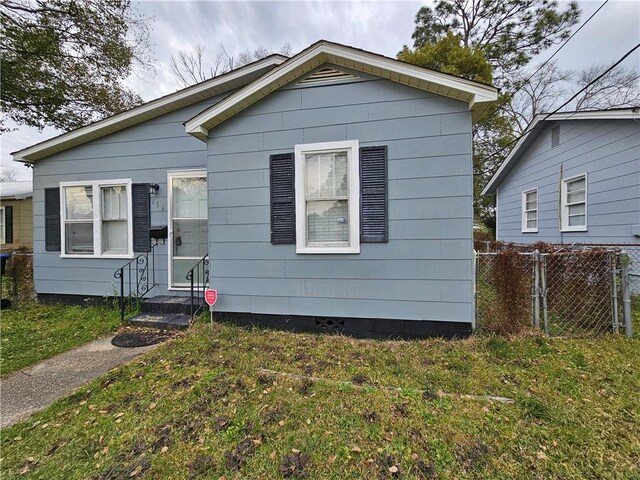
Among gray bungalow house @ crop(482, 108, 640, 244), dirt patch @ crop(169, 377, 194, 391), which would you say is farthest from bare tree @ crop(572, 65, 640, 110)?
dirt patch @ crop(169, 377, 194, 391)

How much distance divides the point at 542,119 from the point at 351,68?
229 inches

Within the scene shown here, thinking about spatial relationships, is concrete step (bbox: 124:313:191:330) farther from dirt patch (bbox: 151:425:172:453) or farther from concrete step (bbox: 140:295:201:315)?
dirt patch (bbox: 151:425:172:453)

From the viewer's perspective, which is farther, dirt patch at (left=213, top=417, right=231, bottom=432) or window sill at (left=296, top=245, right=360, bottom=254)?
window sill at (left=296, top=245, right=360, bottom=254)

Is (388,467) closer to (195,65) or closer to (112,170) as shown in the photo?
(112,170)

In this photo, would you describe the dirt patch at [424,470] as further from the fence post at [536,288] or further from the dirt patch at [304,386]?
the fence post at [536,288]

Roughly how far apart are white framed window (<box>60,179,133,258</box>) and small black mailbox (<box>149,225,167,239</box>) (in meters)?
0.49

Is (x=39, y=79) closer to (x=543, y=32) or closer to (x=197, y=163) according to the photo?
(x=197, y=163)

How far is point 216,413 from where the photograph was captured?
2.30 metres

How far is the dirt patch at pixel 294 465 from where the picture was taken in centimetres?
172

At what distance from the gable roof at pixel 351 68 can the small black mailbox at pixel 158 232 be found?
1964 mm

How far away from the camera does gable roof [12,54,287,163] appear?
4.98 m

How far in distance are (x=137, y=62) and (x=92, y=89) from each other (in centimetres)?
185

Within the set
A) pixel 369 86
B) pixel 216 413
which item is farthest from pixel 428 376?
pixel 369 86

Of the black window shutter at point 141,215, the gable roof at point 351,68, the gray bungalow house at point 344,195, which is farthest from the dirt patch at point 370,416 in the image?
the black window shutter at point 141,215
